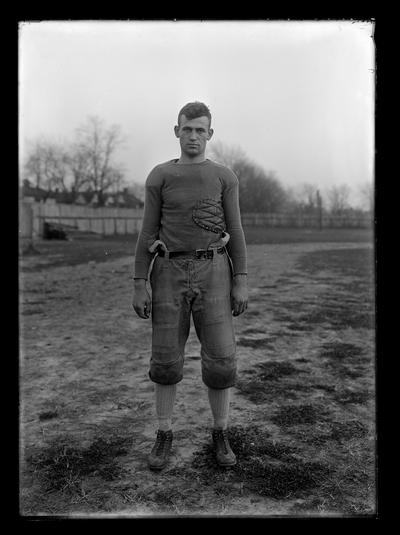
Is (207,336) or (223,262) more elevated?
(223,262)

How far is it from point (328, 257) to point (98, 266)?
26.6 ft

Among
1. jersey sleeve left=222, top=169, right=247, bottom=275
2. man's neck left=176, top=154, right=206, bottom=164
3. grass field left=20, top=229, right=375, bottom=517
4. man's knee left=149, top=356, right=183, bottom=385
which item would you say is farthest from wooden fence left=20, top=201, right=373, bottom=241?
man's knee left=149, top=356, right=183, bottom=385

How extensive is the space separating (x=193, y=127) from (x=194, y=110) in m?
0.11

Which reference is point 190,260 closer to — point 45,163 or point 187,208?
point 187,208

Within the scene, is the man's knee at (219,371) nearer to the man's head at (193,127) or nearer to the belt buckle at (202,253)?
the belt buckle at (202,253)

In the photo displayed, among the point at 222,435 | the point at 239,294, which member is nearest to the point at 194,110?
the point at 239,294

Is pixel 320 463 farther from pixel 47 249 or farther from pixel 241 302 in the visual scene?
pixel 47 249

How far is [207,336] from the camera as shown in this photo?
3.26m

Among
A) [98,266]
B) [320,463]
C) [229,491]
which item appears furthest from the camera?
[98,266]

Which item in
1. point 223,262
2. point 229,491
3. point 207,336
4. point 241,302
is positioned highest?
point 223,262

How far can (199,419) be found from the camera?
4004 millimetres

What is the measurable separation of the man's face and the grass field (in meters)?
1.30

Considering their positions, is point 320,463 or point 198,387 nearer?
point 320,463

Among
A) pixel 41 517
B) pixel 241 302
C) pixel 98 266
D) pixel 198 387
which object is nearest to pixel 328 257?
pixel 98 266
